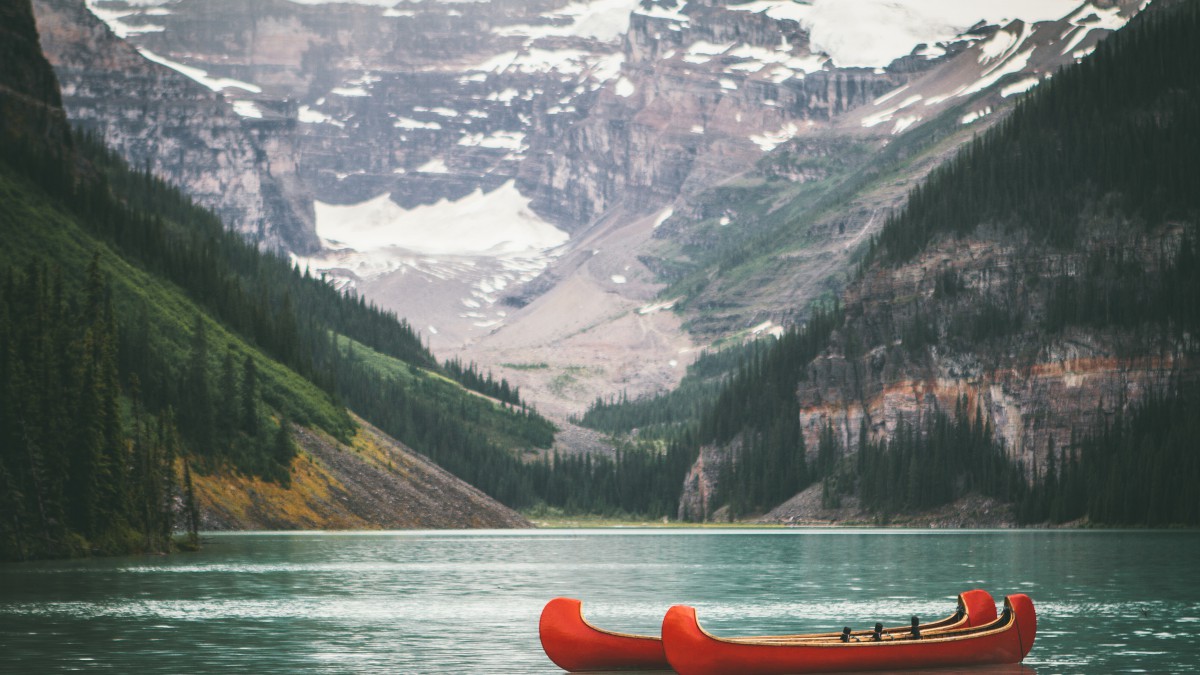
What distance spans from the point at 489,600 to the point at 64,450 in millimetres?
43753

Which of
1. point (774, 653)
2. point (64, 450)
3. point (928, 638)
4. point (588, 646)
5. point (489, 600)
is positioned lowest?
point (489, 600)

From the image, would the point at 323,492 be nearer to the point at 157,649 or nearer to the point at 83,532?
the point at 83,532

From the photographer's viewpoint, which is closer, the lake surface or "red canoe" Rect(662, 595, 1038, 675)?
"red canoe" Rect(662, 595, 1038, 675)

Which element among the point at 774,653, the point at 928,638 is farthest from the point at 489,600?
the point at 774,653

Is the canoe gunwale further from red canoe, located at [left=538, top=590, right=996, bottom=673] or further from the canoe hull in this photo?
the canoe hull

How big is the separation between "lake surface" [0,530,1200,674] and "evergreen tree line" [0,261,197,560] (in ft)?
10.7

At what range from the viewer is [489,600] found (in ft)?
305

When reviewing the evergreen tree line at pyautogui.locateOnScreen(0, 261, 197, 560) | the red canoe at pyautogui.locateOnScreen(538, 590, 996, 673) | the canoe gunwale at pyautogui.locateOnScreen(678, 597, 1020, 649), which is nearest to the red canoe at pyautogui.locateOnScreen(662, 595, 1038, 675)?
the canoe gunwale at pyautogui.locateOnScreen(678, 597, 1020, 649)

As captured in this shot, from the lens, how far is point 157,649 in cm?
6569

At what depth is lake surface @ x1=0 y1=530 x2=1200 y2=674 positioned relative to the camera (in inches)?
2542

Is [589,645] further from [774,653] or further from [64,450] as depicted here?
[64,450]

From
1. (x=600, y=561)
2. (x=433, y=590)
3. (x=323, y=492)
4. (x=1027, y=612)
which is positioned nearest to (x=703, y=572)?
(x=600, y=561)

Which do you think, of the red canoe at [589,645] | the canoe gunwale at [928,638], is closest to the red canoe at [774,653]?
the canoe gunwale at [928,638]

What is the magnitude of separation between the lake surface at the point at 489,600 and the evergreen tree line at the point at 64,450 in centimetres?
327
